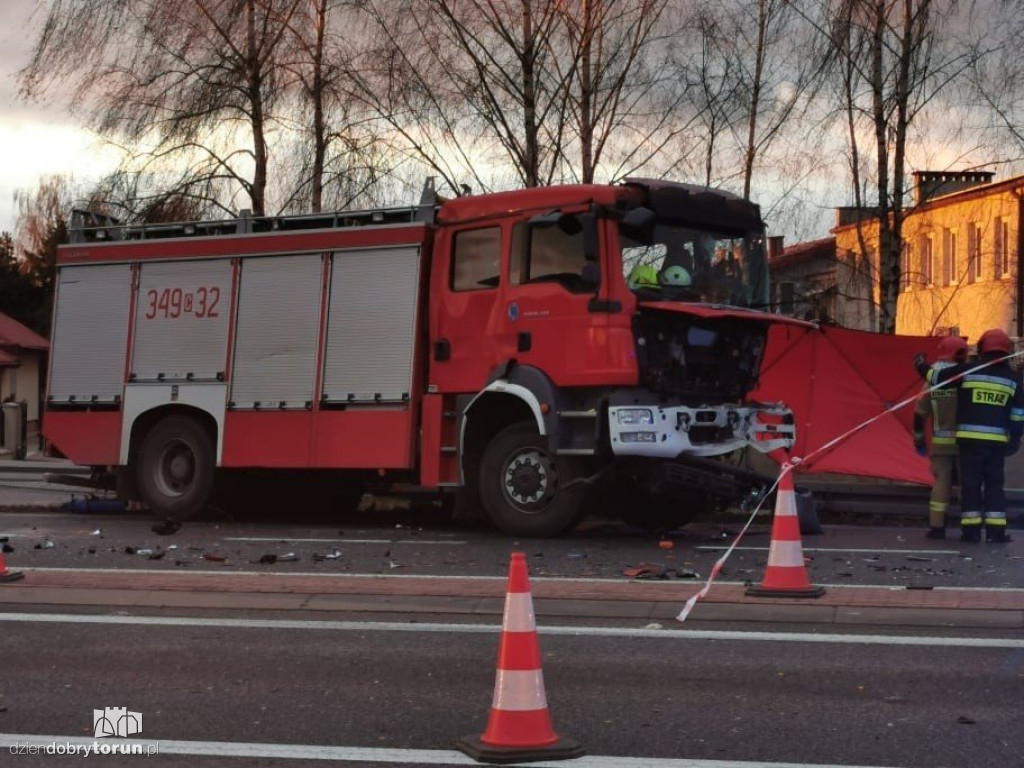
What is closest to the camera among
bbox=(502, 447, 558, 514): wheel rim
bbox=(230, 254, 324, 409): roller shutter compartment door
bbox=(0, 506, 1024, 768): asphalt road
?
bbox=(0, 506, 1024, 768): asphalt road

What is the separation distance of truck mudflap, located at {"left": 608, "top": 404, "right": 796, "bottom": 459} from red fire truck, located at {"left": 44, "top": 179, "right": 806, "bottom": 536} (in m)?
0.02

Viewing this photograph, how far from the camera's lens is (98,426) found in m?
16.3

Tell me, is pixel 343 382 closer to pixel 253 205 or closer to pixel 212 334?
pixel 212 334

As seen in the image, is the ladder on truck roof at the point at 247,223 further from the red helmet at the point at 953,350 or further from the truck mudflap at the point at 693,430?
the red helmet at the point at 953,350

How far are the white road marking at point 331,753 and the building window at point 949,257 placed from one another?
41.0 metres

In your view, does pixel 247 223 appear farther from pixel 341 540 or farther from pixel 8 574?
pixel 8 574

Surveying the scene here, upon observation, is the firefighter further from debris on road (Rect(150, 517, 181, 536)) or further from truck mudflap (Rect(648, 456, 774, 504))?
debris on road (Rect(150, 517, 181, 536))

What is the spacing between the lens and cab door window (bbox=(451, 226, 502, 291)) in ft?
44.8

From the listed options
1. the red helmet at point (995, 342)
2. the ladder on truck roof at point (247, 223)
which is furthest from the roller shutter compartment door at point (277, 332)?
the red helmet at point (995, 342)

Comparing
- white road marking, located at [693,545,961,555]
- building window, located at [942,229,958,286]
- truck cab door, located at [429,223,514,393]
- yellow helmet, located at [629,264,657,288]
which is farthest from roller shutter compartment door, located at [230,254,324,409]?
building window, located at [942,229,958,286]

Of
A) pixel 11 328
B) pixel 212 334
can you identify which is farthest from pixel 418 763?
pixel 11 328

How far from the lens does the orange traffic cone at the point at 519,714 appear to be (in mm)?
5500

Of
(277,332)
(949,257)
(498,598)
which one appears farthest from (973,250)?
(498,598)

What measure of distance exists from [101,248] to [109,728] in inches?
431
